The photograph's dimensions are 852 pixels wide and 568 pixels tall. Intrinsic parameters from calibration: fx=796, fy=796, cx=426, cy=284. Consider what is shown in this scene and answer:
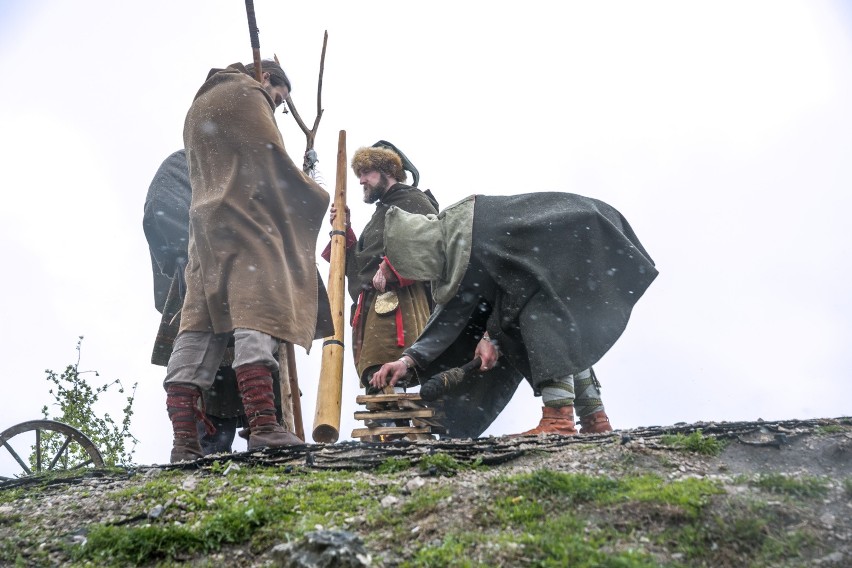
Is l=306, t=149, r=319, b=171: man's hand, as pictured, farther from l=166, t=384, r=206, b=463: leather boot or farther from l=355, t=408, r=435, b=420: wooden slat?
l=166, t=384, r=206, b=463: leather boot

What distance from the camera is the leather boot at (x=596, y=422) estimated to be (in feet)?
17.7

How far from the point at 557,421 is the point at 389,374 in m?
1.14

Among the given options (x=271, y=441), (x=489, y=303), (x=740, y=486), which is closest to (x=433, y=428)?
(x=489, y=303)

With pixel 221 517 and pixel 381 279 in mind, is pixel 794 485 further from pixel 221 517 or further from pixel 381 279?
pixel 381 279

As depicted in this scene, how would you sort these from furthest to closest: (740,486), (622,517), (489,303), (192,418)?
(489,303) < (192,418) < (740,486) < (622,517)

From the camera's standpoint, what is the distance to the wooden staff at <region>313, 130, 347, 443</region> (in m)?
6.21

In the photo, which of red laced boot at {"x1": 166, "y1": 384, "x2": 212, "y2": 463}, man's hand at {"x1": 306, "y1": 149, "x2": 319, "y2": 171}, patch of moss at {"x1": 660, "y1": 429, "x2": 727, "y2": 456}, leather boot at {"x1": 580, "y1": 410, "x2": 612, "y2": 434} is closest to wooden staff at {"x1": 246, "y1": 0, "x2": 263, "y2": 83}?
man's hand at {"x1": 306, "y1": 149, "x2": 319, "y2": 171}

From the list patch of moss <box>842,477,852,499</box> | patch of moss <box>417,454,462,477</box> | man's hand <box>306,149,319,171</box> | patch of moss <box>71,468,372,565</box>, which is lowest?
patch of moss <box>842,477,852,499</box>

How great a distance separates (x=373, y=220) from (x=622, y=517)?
4834 mm

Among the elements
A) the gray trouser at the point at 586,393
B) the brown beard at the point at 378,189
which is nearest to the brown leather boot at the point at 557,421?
the gray trouser at the point at 586,393

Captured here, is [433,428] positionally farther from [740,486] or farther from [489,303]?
[740,486]

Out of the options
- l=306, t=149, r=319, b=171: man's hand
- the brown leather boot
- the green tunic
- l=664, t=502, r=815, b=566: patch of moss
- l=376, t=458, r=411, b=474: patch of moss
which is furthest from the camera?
l=306, t=149, r=319, b=171: man's hand

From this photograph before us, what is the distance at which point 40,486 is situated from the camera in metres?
4.26

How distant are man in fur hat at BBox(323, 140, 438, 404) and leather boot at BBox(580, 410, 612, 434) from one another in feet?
5.49
